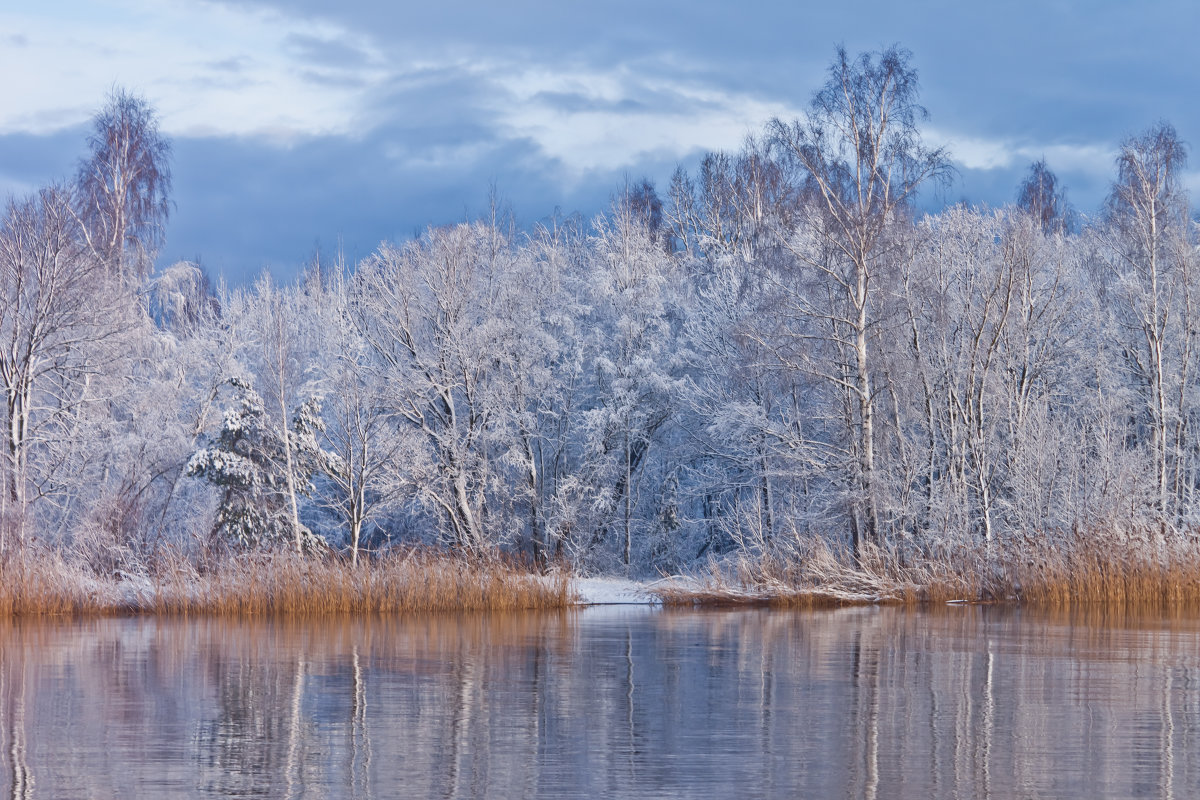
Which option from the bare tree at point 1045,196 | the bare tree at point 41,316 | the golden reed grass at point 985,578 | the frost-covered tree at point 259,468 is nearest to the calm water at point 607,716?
the golden reed grass at point 985,578

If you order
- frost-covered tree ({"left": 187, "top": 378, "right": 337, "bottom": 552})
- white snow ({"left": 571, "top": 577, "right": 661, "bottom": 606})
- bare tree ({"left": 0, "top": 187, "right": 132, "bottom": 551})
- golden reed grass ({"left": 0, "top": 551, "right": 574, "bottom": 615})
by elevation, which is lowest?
white snow ({"left": 571, "top": 577, "right": 661, "bottom": 606})

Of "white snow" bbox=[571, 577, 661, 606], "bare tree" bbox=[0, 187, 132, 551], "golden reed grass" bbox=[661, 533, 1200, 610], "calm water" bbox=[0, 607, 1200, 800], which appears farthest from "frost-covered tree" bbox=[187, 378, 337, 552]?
"calm water" bbox=[0, 607, 1200, 800]

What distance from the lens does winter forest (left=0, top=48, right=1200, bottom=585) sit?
3102 cm

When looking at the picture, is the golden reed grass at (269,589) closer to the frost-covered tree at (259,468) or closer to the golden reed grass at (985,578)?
the golden reed grass at (985,578)

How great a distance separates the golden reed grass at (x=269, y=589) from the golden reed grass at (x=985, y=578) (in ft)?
17.3

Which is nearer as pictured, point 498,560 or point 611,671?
point 611,671

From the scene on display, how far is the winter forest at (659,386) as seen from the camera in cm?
3102

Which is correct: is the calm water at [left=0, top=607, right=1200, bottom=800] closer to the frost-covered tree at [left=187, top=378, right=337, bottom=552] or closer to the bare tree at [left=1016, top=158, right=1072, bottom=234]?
the frost-covered tree at [left=187, top=378, right=337, bottom=552]

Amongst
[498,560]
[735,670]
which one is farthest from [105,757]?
[498,560]

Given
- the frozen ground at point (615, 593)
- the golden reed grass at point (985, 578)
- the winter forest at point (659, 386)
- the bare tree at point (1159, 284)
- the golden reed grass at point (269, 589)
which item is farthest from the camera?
the bare tree at point (1159, 284)

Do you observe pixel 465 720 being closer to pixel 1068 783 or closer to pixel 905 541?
pixel 1068 783

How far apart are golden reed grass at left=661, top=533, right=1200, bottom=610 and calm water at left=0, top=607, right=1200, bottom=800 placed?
6.94 m

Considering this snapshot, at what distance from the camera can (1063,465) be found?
32.1 meters

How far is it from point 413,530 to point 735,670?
2458 cm
